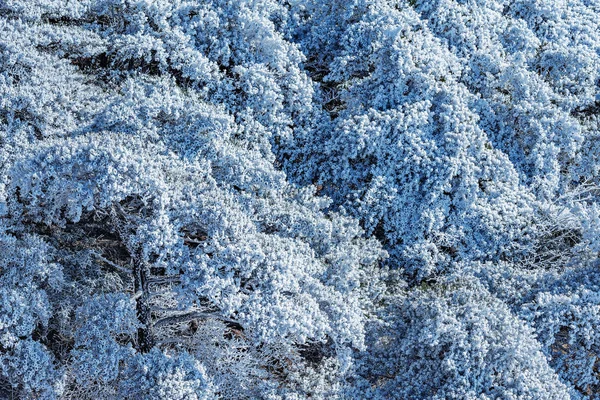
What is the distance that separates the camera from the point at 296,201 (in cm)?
591

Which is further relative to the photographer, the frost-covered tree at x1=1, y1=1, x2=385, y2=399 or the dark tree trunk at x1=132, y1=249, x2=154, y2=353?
the dark tree trunk at x1=132, y1=249, x2=154, y2=353

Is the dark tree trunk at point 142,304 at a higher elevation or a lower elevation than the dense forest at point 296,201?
lower

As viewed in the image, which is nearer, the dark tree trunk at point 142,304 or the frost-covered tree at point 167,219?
the frost-covered tree at point 167,219

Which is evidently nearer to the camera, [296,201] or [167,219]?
[167,219]

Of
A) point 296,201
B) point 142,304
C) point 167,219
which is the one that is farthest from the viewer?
point 296,201

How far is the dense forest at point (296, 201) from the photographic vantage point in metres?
4.89

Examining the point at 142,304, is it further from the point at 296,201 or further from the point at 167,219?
the point at 296,201

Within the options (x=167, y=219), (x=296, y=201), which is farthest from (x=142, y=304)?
(x=296, y=201)

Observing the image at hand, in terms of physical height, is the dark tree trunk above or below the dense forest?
below

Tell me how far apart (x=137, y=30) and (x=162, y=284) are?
96.5 inches

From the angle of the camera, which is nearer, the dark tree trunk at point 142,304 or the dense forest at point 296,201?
the dense forest at point 296,201

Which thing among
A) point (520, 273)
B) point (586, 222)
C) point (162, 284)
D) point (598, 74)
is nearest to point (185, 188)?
point (162, 284)

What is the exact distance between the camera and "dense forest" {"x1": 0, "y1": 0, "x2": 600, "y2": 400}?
193 inches

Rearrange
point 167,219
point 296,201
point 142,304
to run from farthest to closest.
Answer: point 296,201, point 142,304, point 167,219
